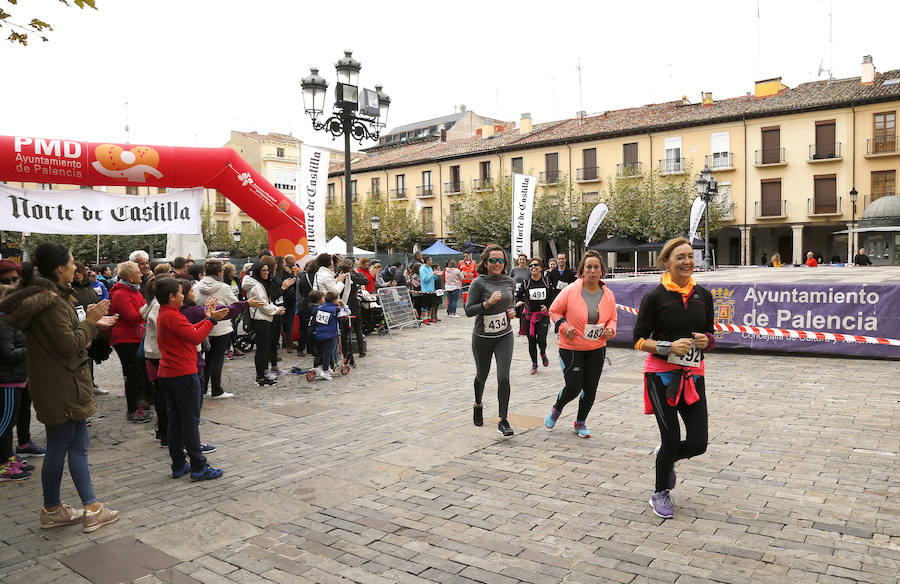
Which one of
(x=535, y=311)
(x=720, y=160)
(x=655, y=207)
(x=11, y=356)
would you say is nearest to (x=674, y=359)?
(x=11, y=356)

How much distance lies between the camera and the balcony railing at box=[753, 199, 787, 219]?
3706 cm

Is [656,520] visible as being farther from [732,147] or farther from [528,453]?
[732,147]

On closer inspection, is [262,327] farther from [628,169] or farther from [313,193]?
[628,169]

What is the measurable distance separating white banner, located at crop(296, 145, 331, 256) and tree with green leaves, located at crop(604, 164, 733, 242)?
27511 millimetres

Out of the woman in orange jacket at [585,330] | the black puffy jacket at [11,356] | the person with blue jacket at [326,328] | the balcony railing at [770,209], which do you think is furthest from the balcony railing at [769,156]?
the black puffy jacket at [11,356]

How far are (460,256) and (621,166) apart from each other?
17.2 meters

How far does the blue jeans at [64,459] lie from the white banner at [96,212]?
6206 mm

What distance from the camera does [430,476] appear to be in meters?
4.97

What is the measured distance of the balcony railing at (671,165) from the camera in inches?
1558

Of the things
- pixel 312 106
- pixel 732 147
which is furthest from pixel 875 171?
pixel 312 106

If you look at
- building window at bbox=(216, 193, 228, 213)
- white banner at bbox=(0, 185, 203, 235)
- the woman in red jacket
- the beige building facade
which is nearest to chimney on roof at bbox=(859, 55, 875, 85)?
the beige building facade

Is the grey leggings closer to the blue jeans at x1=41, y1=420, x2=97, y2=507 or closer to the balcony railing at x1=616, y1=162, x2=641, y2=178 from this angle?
the blue jeans at x1=41, y1=420, x2=97, y2=507

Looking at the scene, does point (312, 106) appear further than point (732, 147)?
No

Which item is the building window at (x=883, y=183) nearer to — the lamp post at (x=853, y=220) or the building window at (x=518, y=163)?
the lamp post at (x=853, y=220)
